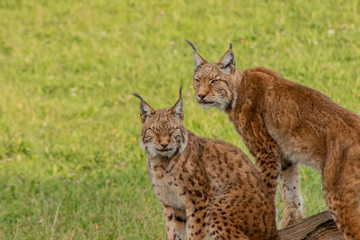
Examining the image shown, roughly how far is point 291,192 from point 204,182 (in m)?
1.57

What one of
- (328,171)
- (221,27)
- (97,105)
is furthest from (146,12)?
(328,171)

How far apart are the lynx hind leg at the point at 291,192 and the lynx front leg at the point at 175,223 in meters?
1.37

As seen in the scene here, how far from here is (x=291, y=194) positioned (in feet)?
25.4

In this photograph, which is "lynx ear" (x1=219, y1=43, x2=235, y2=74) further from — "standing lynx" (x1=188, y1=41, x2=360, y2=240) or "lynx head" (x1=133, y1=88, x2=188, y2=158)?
"lynx head" (x1=133, y1=88, x2=188, y2=158)

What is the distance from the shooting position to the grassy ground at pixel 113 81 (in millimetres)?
9812

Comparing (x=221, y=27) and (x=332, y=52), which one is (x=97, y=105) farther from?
(x=332, y=52)

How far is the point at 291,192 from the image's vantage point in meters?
7.73

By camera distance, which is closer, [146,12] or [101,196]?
[101,196]

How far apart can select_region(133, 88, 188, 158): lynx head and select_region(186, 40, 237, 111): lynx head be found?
0.88 m

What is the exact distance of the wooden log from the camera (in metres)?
6.84

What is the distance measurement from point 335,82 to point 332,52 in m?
1.58

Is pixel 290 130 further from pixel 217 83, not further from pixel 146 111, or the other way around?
pixel 146 111

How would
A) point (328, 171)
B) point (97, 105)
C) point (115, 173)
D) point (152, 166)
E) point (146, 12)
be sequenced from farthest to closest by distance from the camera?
1. point (146, 12)
2. point (97, 105)
3. point (115, 173)
4. point (152, 166)
5. point (328, 171)

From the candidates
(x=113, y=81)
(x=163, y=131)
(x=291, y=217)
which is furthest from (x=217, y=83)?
(x=113, y=81)
